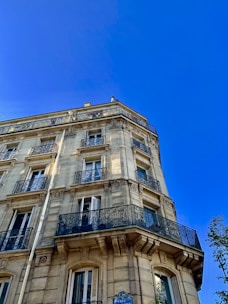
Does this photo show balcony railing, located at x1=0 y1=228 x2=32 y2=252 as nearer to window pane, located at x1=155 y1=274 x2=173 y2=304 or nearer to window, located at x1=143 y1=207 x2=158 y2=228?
window, located at x1=143 y1=207 x2=158 y2=228

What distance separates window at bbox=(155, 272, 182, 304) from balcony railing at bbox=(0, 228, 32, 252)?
4.41 m

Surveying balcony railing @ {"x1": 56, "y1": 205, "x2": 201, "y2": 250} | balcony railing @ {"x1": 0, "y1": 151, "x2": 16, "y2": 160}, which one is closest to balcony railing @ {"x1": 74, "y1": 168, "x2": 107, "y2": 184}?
balcony railing @ {"x1": 56, "y1": 205, "x2": 201, "y2": 250}

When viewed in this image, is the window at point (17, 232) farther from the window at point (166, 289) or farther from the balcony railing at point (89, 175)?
the window at point (166, 289)

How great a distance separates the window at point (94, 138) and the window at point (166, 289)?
7329 mm

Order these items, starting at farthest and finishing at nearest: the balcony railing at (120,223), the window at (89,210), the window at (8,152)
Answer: the window at (8,152) → the window at (89,210) → the balcony railing at (120,223)

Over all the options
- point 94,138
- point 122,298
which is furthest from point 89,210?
point 94,138

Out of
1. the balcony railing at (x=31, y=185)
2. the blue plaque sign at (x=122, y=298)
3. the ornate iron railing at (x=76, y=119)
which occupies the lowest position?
the blue plaque sign at (x=122, y=298)

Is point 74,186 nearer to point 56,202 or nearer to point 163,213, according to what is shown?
point 56,202

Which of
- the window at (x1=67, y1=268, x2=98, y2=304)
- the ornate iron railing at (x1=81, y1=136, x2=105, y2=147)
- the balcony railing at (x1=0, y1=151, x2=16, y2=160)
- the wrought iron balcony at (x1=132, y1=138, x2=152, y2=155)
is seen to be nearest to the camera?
the window at (x1=67, y1=268, x2=98, y2=304)

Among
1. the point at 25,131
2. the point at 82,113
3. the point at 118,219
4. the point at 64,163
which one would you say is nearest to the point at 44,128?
the point at 25,131

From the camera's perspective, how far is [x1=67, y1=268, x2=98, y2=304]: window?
7555mm

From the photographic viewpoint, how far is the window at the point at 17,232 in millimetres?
9383

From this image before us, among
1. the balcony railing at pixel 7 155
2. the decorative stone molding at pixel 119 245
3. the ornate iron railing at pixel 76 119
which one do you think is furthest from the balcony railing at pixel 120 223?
the ornate iron railing at pixel 76 119

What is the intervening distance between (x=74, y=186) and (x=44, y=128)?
20.7 ft
